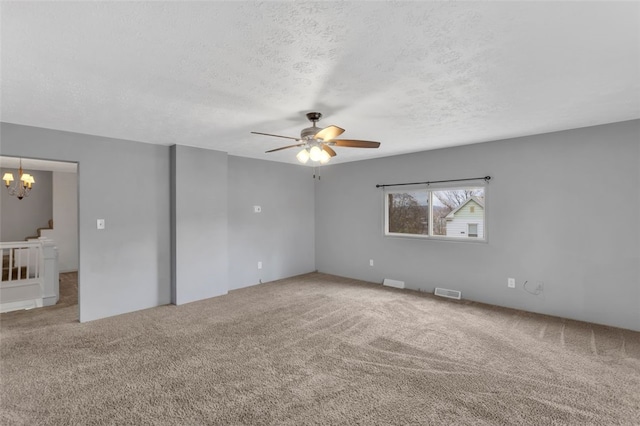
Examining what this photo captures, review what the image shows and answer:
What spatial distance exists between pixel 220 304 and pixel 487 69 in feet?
13.8

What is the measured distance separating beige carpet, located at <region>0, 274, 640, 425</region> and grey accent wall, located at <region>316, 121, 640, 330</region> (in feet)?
1.23

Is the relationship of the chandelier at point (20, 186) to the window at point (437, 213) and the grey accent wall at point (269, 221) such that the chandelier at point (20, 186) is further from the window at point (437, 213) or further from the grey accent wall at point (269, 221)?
the window at point (437, 213)

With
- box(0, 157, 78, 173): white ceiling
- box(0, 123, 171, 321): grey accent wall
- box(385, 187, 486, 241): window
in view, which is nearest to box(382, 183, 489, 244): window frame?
box(385, 187, 486, 241): window

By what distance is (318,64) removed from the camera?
2.04m

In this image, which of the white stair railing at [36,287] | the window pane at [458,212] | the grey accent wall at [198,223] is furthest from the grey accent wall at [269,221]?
the window pane at [458,212]

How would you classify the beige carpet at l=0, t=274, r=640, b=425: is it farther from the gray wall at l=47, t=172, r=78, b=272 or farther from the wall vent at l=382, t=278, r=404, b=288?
the gray wall at l=47, t=172, r=78, b=272

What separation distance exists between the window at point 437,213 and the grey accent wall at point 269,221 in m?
1.82

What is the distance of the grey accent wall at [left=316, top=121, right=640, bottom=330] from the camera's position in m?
3.46

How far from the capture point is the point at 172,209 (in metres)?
4.53

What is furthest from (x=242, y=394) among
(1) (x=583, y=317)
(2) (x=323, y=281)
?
(1) (x=583, y=317)

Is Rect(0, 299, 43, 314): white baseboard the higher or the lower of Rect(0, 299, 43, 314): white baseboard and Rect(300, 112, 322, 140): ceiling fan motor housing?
the lower

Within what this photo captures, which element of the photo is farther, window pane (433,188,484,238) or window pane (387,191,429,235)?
window pane (387,191,429,235)

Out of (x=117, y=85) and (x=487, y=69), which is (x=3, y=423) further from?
(x=487, y=69)

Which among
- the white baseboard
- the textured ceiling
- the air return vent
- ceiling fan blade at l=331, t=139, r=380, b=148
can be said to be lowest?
the white baseboard
